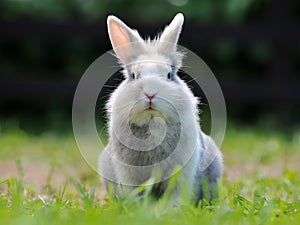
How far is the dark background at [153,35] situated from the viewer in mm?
6855

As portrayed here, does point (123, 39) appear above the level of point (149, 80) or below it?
above

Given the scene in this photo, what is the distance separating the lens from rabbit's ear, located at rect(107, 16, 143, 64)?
282 cm

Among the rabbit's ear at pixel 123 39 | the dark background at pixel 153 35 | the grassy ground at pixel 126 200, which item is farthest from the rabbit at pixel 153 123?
the dark background at pixel 153 35

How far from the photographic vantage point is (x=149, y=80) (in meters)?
2.59

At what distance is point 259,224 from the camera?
81.2 inches

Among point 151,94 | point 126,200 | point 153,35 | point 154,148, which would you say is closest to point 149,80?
point 151,94

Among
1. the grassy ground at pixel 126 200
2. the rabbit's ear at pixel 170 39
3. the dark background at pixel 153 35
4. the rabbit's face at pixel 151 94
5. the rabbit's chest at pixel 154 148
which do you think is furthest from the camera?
the dark background at pixel 153 35

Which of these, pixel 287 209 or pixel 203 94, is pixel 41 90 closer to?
→ pixel 203 94

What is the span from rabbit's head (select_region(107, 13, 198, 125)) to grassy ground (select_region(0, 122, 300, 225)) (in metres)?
0.38

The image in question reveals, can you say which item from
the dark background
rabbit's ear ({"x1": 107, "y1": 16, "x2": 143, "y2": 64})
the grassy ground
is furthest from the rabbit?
the dark background

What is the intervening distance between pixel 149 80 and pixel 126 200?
547 mm

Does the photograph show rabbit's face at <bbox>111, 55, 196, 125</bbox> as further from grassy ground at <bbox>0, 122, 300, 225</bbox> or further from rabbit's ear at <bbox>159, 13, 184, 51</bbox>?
grassy ground at <bbox>0, 122, 300, 225</bbox>

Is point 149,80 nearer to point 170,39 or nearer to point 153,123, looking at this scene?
point 153,123

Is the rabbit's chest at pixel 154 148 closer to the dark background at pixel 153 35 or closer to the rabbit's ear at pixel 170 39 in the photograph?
the rabbit's ear at pixel 170 39
